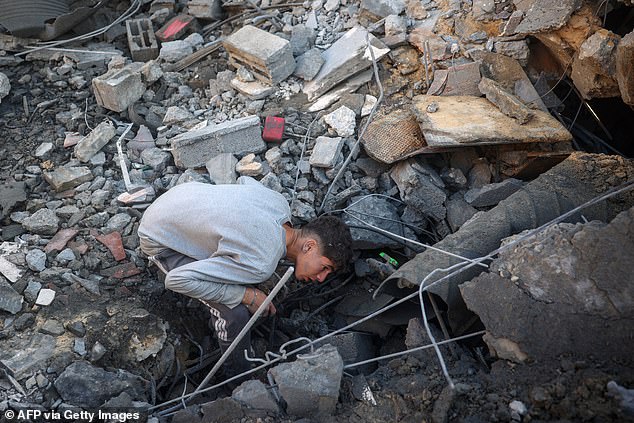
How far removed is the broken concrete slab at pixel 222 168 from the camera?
4328 mm

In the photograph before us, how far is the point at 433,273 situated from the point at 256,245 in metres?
1.01

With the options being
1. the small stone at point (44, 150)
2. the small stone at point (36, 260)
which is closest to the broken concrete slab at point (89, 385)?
the small stone at point (36, 260)

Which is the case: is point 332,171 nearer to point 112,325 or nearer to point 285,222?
point 285,222

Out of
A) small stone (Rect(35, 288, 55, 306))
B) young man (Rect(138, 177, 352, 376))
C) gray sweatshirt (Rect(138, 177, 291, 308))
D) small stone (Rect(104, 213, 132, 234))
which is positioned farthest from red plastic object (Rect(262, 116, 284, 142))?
small stone (Rect(35, 288, 55, 306))

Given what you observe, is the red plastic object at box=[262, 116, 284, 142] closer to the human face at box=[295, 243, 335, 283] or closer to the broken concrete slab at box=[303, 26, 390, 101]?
the broken concrete slab at box=[303, 26, 390, 101]

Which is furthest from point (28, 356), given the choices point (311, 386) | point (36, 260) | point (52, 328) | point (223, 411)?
point (311, 386)

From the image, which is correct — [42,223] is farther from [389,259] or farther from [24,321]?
[389,259]

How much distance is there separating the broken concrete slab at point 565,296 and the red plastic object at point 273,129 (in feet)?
7.17

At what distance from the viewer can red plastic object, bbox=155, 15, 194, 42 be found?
5.61 meters

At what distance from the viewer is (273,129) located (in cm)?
457

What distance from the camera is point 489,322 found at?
9.11 feet

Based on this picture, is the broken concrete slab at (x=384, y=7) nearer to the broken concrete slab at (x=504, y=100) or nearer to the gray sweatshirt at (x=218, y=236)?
the broken concrete slab at (x=504, y=100)

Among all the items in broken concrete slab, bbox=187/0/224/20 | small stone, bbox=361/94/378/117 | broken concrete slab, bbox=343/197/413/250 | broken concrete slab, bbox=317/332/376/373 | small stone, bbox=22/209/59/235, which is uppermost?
broken concrete slab, bbox=187/0/224/20

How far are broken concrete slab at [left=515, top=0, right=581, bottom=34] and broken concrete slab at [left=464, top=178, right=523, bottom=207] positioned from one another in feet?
4.02
